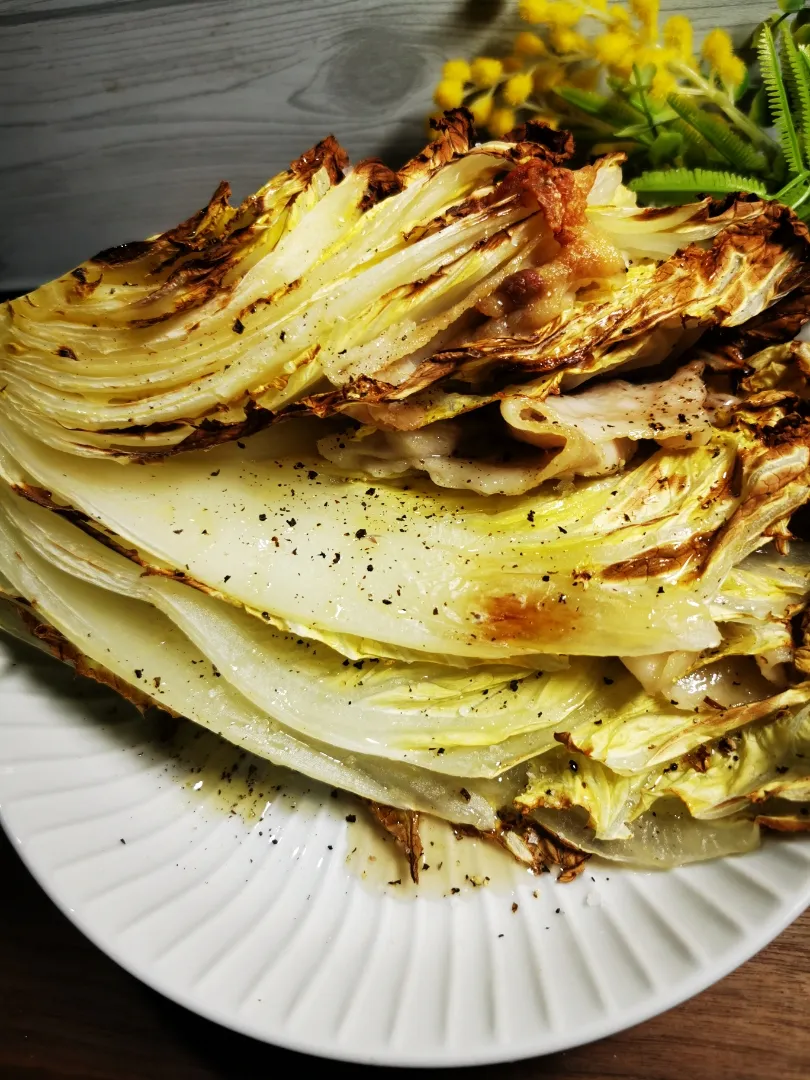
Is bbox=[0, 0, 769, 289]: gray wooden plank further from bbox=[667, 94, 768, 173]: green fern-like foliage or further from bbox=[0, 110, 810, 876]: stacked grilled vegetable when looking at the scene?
bbox=[0, 110, 810, 876]: stacked grilled vegetable

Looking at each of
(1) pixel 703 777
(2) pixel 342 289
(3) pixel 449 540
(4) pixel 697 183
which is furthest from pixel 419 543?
(4) pixel 697 183

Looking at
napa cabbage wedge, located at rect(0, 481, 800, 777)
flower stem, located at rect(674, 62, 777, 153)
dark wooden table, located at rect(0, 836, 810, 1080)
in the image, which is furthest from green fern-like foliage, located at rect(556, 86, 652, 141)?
dark wooden table, located at rect(0, 836, 810, 1080)

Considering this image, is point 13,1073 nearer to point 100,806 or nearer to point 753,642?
point 100,806

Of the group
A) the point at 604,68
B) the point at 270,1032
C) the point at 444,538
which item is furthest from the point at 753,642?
the point at 604,68

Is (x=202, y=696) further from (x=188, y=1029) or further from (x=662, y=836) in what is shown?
(x=662, y=836)

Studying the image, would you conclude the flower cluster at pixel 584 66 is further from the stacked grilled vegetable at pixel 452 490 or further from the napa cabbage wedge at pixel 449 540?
the napa cabbage wedge at pixel 449 540
